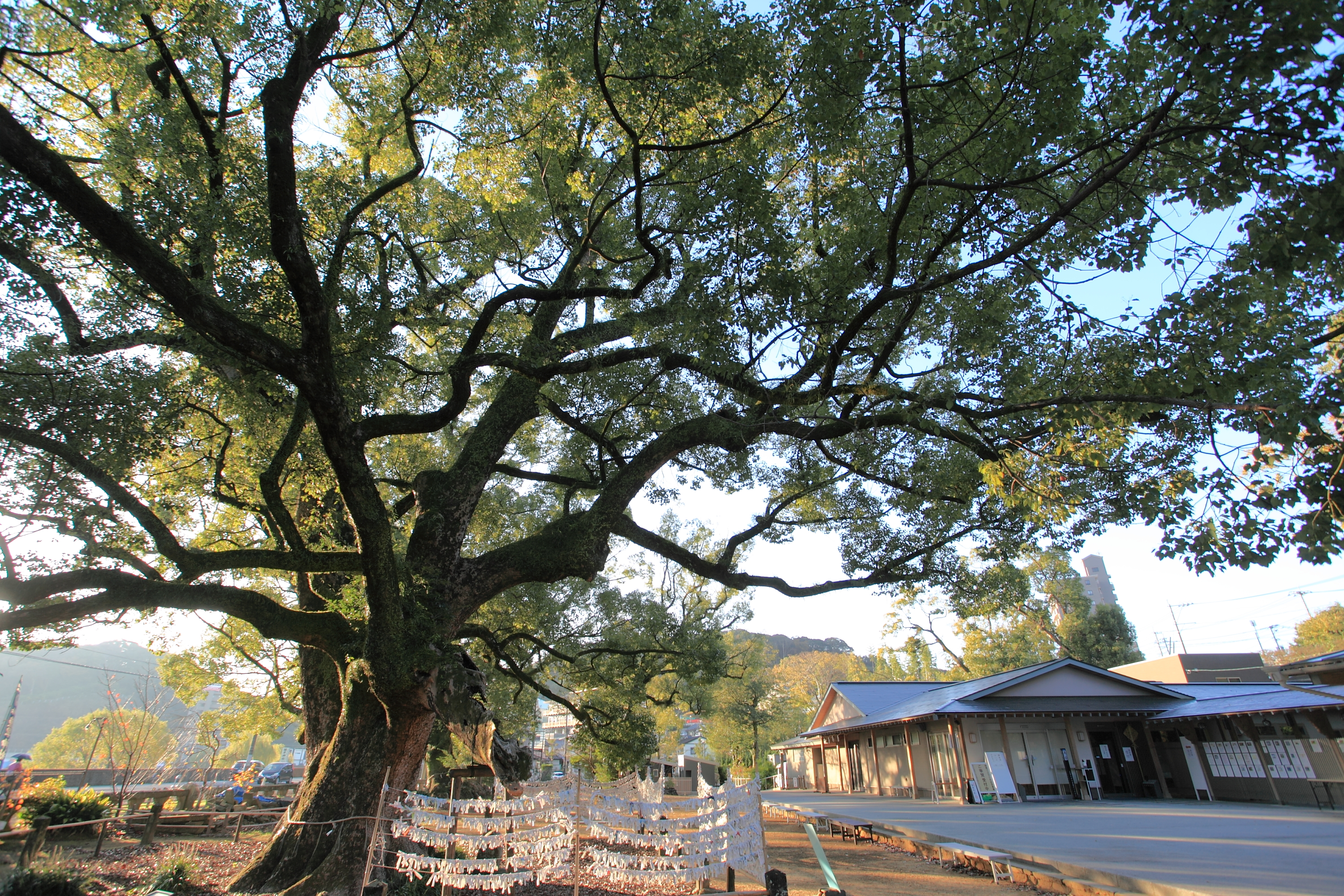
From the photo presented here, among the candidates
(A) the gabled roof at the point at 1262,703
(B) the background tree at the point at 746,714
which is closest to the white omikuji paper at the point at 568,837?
(A) the gabled roof at the point at 1262,703

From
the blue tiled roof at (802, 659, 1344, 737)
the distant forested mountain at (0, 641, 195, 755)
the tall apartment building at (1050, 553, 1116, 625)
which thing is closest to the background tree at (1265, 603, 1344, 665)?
the blue tiled roof at (802, 659, 1344, 737)

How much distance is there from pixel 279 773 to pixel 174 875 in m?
29.0

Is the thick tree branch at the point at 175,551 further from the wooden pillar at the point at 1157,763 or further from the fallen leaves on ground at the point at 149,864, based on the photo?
the wooden pillar at the point at 1157,763

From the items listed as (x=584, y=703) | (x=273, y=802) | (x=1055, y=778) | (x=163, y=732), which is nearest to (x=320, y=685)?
(x=584, y=703)

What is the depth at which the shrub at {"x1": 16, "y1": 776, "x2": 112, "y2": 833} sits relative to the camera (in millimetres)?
10328

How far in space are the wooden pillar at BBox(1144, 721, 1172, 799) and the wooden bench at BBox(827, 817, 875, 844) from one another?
384 inches

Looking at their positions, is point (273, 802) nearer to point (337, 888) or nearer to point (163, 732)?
point (337, 888)

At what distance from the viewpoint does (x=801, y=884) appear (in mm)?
8562

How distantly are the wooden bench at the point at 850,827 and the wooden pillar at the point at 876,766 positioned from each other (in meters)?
9.30

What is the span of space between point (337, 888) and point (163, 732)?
33486 mm

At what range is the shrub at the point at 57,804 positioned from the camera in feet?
33.9

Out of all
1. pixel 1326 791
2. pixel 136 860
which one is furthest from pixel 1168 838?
pixel 136 860

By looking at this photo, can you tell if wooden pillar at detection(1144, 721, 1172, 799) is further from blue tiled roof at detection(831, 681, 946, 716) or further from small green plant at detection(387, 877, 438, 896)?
small green plant at detection(387, 877, 438, 896)

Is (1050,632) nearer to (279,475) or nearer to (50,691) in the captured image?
(279,475)
